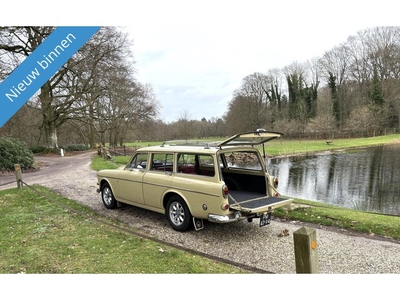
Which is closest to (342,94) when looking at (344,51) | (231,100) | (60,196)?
(344,51)

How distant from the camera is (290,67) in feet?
223

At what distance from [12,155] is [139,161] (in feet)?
43.3

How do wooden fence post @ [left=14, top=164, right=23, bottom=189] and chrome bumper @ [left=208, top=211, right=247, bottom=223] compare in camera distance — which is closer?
chrome bumper @ [left=208, top=211, right=247, bottom=223]

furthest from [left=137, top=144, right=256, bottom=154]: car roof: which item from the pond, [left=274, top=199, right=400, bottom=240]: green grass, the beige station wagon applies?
the pond

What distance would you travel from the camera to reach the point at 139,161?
7094 millimetres

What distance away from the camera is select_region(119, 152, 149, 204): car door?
22.3 feet

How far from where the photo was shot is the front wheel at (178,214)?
5773mm

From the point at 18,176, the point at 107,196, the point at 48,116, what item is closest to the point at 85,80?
the point at 48,116

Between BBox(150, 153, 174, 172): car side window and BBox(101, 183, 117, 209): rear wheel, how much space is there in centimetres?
179

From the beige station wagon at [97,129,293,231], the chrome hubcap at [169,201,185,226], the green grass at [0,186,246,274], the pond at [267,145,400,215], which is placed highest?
the beige station wagon at [97,129,293,231]

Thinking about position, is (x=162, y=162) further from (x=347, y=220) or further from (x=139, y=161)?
(x=347, y=220)

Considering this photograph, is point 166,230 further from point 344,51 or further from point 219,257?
point 344,51

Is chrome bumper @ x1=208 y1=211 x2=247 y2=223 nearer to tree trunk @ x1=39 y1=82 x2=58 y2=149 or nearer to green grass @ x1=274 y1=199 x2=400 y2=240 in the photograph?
green grass @ x1=274 y1=199 x2=400 y2=240

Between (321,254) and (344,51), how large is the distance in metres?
66.3
